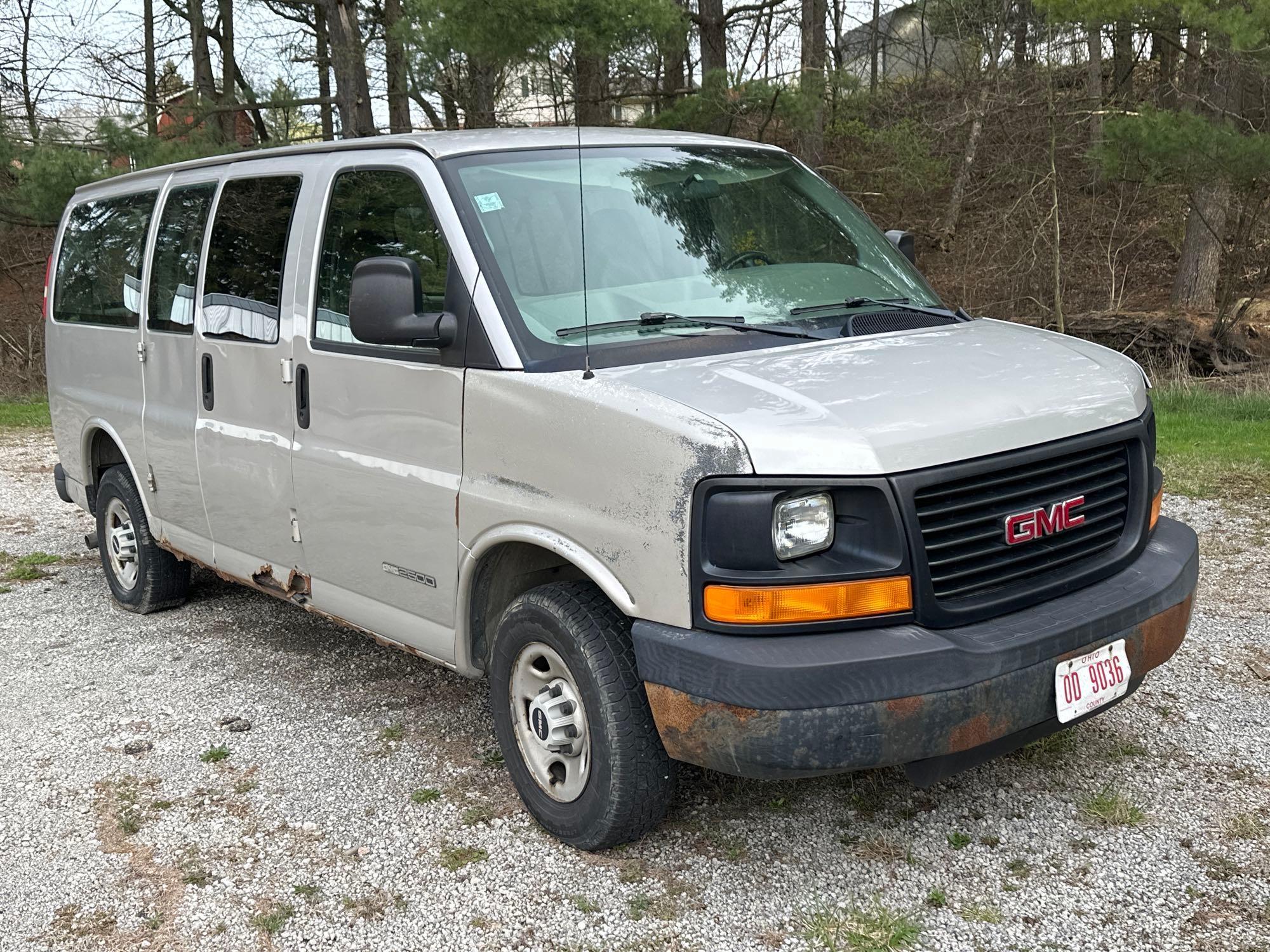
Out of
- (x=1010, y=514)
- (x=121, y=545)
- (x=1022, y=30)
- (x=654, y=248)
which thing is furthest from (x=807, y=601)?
(x=1022, y=30)

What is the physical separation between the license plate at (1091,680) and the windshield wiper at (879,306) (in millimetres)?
1391

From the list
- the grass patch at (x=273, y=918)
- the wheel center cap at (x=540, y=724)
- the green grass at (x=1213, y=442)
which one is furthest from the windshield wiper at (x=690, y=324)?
the green grass at (x=1213, y=442)

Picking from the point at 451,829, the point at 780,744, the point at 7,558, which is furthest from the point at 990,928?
the point at 7,558

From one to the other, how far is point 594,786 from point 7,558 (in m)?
5.68

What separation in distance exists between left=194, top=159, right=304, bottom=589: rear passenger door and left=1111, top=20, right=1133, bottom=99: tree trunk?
15467 mm

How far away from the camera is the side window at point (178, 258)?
525 cm

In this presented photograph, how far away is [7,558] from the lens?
25.1 ft

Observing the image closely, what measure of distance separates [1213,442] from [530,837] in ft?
26.3

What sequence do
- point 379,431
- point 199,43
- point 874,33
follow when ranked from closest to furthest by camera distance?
point 379,431, point 199,43, point 874,33

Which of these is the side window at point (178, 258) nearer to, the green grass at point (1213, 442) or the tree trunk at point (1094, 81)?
the green grass at point (1213, 442)

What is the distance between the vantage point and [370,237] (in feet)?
13.9

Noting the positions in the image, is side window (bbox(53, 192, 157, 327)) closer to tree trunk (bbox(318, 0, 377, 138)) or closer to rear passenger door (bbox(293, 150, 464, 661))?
rear passenger door (bbox(293, 150, 464, 661))

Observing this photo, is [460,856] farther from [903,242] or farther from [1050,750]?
[903,242]

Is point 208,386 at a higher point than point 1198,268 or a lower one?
higher
